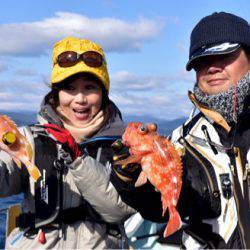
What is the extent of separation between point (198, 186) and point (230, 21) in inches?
80.3

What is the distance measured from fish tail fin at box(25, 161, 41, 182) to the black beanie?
2248 millimetres

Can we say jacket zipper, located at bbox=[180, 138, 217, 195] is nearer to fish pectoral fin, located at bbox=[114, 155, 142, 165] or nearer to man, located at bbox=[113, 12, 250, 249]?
man, located at bbox=[113, 12, 250, 249]

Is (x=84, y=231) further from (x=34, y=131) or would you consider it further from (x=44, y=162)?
(x=34, y=131)

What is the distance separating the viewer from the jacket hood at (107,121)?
18.2 ft

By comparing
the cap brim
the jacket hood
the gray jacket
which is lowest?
→ the gray jacket

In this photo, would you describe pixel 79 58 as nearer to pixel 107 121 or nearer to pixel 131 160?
pixel 107 121

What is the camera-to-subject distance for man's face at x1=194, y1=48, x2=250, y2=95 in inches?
187

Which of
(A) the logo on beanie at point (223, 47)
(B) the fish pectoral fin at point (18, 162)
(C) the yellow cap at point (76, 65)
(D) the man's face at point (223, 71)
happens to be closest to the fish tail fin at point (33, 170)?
(B) the fish pectoral fin at point (18, 162)

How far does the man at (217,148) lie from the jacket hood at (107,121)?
1.01m

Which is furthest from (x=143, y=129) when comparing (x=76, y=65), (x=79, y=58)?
(x=79, y=58)

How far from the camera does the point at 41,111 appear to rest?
575cm

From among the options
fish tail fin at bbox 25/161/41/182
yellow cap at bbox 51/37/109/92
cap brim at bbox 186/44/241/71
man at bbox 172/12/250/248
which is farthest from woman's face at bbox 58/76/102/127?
cap brim at bbox 186/44/241/71

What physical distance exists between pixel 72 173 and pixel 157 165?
4.09 ft

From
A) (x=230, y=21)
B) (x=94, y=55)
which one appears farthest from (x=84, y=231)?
(x=230, y=21)
